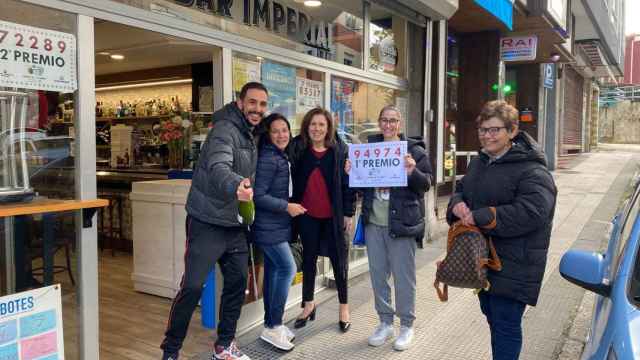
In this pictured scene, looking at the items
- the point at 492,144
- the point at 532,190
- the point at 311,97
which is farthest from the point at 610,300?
the point at 311,97

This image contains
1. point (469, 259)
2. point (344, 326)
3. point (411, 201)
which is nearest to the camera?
point (469, 259)

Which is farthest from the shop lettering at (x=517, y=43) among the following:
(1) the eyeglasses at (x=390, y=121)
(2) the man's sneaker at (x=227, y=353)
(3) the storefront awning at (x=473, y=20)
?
(2) the man's sneaker at (x=227, y=353)

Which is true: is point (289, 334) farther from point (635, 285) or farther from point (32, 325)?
point (635, 285)

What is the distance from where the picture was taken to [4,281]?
2.79 metres

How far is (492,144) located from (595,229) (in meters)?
6.97

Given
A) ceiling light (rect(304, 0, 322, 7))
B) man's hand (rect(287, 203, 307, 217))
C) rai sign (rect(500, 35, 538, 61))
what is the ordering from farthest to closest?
rai sign (rect(500, 35, 538, 61)) → ceiling light (rect(304, 0, 322, 7)) → man's hand (rect(287, 203, 307, 217))

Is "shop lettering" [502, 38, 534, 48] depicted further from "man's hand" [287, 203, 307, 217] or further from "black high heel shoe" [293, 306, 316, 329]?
"man's hand" [287, 203, 307, 217]

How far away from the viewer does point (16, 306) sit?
107 inches

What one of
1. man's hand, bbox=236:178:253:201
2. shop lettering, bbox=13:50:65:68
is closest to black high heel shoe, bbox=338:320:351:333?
man's hand, bbox=236:178:253:201

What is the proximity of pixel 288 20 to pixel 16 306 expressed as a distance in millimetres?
3590

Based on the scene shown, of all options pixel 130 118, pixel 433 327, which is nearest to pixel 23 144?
pixel 433 327

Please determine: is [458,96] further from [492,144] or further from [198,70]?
[492,144]

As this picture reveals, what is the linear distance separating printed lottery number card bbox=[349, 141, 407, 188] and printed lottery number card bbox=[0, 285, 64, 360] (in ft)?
7.04

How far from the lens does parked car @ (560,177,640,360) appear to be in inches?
69.1
